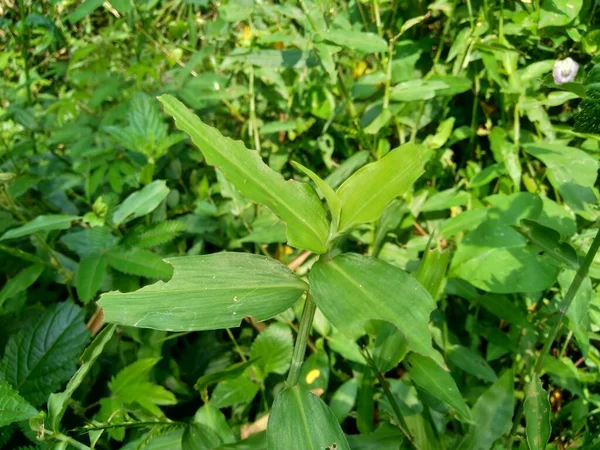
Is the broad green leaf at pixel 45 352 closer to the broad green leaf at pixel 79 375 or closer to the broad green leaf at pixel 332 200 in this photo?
the broad green leaf at pixel 79 375

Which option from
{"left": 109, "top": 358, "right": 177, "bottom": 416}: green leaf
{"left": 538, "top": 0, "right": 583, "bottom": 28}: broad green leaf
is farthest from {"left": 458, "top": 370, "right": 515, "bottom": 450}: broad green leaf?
{"left": 538, "top": 0, "right": 583, "bottom": 28}: broad green leaf

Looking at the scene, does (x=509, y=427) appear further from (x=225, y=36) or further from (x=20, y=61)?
(x=20, y=61)

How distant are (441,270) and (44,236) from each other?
898mm

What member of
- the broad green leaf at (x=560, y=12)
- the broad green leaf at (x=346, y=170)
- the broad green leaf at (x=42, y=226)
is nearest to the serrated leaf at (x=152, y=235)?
the broad green leaf at (x=42, y=226)

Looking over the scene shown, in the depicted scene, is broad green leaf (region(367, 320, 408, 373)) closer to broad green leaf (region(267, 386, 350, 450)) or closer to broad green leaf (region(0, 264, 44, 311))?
broad green leaf (region(267, 386, 350, 450))

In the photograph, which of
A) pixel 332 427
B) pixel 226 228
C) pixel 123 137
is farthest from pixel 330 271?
pixel 123 137

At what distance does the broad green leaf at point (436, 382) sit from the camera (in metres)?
0.72

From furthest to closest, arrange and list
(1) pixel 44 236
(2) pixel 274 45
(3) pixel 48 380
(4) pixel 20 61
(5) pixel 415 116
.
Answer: (4) pixel 20 61 → (2) pixel 274 45 → (5) pixel 415 116 → (1) pixel 44 236 → (3) pixel 48 380

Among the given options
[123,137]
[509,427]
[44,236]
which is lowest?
[509,427]

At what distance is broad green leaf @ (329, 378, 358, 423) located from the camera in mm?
949

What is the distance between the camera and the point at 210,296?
57cm

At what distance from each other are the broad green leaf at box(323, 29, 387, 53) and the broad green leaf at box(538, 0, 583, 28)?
1.12 feet

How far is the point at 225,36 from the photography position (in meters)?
1.66

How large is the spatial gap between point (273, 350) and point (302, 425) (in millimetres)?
462
